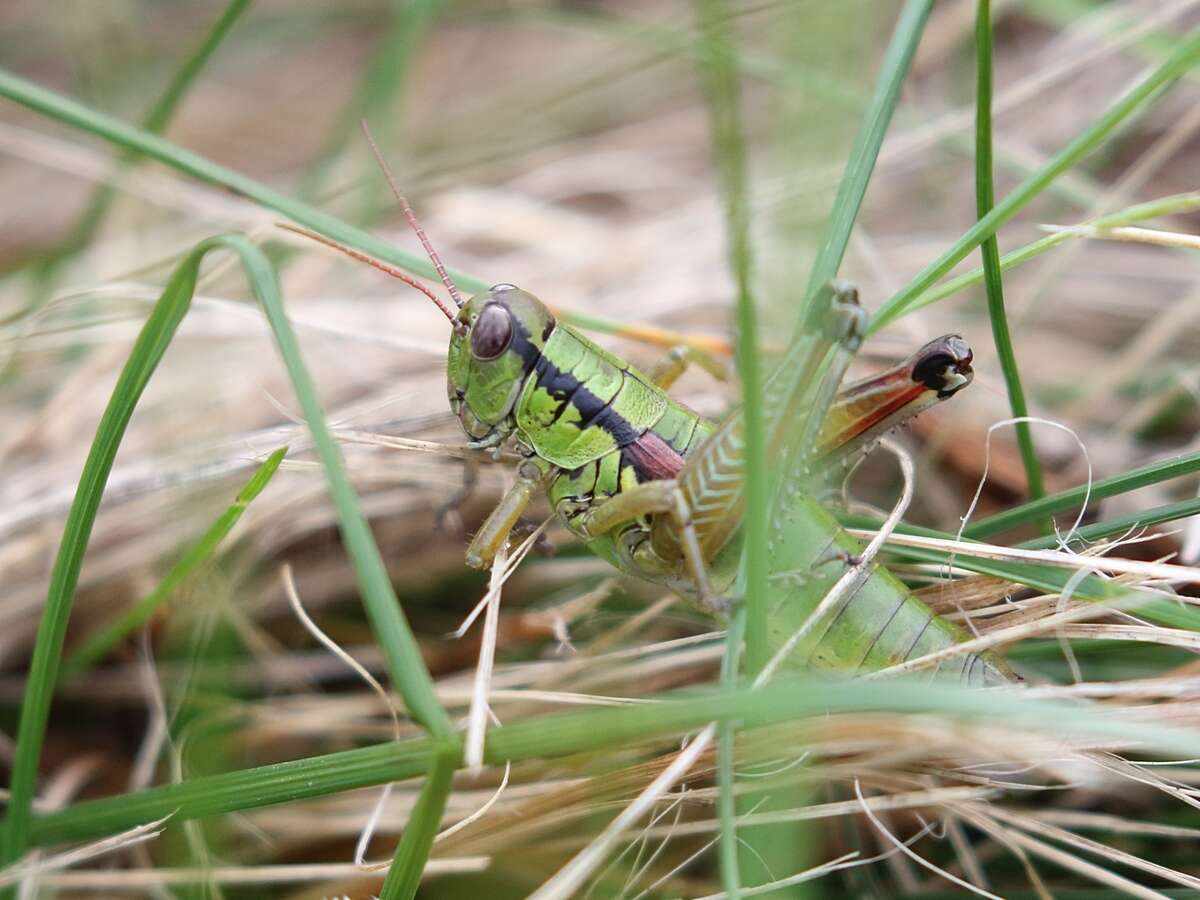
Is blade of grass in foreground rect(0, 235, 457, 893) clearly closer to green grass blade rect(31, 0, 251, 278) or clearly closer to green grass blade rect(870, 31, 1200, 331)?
green grass blade rect(31, 0, 251, 278)

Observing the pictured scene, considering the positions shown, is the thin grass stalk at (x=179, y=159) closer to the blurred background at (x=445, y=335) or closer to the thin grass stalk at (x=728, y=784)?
the blurred background at (x=445, y=335)

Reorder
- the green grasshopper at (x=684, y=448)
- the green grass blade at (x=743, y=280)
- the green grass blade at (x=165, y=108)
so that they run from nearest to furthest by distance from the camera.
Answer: the green grass blade at (x=743, y=280) < the green grasshopper at (x=684, y=448) < the green grass blade at (x=165, y=108)

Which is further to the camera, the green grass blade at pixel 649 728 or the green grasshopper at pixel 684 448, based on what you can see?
the green grasshopper at pixel 684 448

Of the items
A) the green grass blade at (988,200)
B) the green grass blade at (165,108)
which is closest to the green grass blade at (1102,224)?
the green grass blade at (988,200)

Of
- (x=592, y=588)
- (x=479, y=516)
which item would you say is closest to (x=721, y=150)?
(x=592, y=588)

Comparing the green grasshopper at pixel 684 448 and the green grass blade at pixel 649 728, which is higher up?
the green grasshopper at pixel 684 448

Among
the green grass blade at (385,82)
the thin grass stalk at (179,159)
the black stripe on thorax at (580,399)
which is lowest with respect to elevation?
the black stripe on thorax at (580,399)

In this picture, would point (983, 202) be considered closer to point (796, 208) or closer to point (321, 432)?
point (796, 208)

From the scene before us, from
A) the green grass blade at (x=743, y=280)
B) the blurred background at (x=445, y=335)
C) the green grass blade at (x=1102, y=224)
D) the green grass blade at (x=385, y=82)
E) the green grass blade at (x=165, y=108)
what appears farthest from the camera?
the green grass blade at (x=385, y=82)
